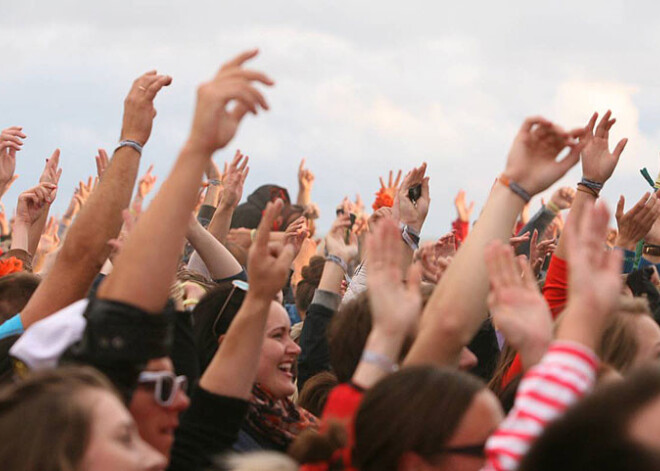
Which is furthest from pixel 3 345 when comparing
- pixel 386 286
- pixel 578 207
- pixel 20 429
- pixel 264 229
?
pixel 578 207

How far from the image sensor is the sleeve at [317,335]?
5.12m

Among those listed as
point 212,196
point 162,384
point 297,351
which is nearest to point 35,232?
point 212,196

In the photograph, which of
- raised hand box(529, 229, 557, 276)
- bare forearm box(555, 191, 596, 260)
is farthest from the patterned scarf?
raised hand box(529, 229, 557, 276)

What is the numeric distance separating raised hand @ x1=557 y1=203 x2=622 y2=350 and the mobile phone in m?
3.20

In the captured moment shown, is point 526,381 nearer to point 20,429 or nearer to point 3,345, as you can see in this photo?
point 20,429

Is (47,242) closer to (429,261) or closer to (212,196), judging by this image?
(212,196)

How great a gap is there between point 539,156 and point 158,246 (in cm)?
144

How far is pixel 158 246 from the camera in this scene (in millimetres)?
2863

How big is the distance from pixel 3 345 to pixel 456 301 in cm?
184

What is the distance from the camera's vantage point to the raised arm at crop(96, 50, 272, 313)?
2.87 m

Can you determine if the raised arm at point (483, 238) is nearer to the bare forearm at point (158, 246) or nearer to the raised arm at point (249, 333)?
the raised arm at point (249, 333)

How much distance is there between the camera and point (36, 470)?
2.37m

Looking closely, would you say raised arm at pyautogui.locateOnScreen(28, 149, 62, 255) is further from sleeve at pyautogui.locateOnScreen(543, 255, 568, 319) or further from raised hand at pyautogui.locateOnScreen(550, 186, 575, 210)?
raised hand at pyautogui.locateOnScreen(550, 186, 575, 210)

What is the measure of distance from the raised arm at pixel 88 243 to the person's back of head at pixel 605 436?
2.41 m
